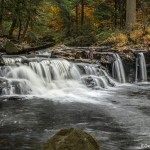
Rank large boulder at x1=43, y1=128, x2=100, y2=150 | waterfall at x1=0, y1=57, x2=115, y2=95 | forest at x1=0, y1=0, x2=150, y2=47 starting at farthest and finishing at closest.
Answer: forest at x1=0, y1=0, x2=150, y2=47 < waterfall at x1=0, y1=57, x2=115, y2=95 < large boulder at x1=43, y1=128, x2=100, y2=150

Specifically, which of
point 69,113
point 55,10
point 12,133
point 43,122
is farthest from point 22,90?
point 55,10

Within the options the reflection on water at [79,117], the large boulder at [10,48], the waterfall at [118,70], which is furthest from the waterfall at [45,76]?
the large boulder at [10,48]

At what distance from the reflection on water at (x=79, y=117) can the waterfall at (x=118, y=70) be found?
374cm

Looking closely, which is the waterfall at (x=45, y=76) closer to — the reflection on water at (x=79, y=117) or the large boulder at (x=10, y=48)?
the reflection on water at (x=79, y=117)

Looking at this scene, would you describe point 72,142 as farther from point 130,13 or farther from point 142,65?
point 130,13

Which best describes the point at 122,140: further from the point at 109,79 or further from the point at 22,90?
the point at 109,79

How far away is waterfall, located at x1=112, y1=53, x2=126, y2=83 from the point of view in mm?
21133

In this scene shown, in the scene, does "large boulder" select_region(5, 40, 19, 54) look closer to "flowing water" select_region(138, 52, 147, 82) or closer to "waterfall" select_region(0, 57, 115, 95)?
"waterfall" select_region(0, 57, 115, 95)

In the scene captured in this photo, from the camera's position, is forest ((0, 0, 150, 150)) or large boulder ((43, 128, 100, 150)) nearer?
large boulder ((43, 128, 100, 150))

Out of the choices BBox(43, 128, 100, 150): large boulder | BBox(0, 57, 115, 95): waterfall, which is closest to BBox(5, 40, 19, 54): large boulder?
BBox(0, 57, 115, 95): waterfall

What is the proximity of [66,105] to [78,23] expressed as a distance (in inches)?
691

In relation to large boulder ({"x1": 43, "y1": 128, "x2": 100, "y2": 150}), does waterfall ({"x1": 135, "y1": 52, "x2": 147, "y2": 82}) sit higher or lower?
higher

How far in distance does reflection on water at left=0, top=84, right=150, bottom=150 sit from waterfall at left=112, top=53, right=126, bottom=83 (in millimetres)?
3740

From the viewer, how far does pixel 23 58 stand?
18703 mm
